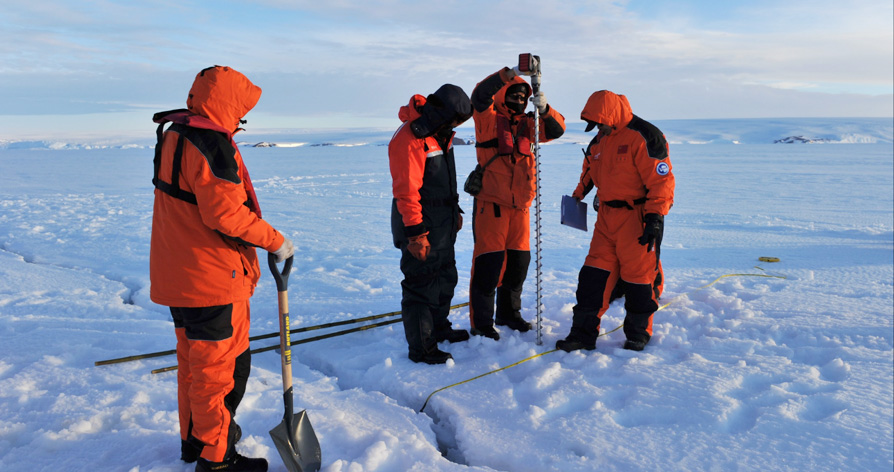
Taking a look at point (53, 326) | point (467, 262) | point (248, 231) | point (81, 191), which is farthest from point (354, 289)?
point (81, 191)

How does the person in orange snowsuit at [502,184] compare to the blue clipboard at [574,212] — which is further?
the blue clipboard at [574,212]

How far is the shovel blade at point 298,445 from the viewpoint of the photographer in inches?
91.4

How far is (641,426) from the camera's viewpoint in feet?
8.94

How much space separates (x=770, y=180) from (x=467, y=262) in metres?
12.8

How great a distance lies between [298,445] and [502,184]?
85.7 inches

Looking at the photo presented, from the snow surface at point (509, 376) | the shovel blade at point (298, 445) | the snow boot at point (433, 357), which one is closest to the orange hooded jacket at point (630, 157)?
the snow surface at point (509, 376)

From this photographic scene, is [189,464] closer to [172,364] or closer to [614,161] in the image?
[172,364]

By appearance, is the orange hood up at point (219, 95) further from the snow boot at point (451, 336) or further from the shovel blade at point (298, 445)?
the snow boot at point (451, 336)

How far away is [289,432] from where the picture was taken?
2.37 m

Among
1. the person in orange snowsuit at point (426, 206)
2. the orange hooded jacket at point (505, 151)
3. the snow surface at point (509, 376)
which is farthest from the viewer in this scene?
the orange hooded jacket at point (505, 151)

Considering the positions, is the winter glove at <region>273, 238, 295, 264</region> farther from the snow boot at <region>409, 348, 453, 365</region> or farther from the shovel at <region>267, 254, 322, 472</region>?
the snow boot at <region>409, 348, 453, 365</region>

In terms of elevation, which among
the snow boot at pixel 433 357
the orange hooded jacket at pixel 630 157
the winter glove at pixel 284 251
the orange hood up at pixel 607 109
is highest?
the orange hood up at pixel 607 109

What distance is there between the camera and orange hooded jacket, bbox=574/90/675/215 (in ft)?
11.3

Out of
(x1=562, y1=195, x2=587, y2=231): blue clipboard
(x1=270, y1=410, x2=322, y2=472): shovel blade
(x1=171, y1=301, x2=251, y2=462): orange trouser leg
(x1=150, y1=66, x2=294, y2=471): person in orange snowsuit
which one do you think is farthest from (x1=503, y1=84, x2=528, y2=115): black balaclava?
(x1=270, y1=410, x2=322, y2=472): shovel blade
